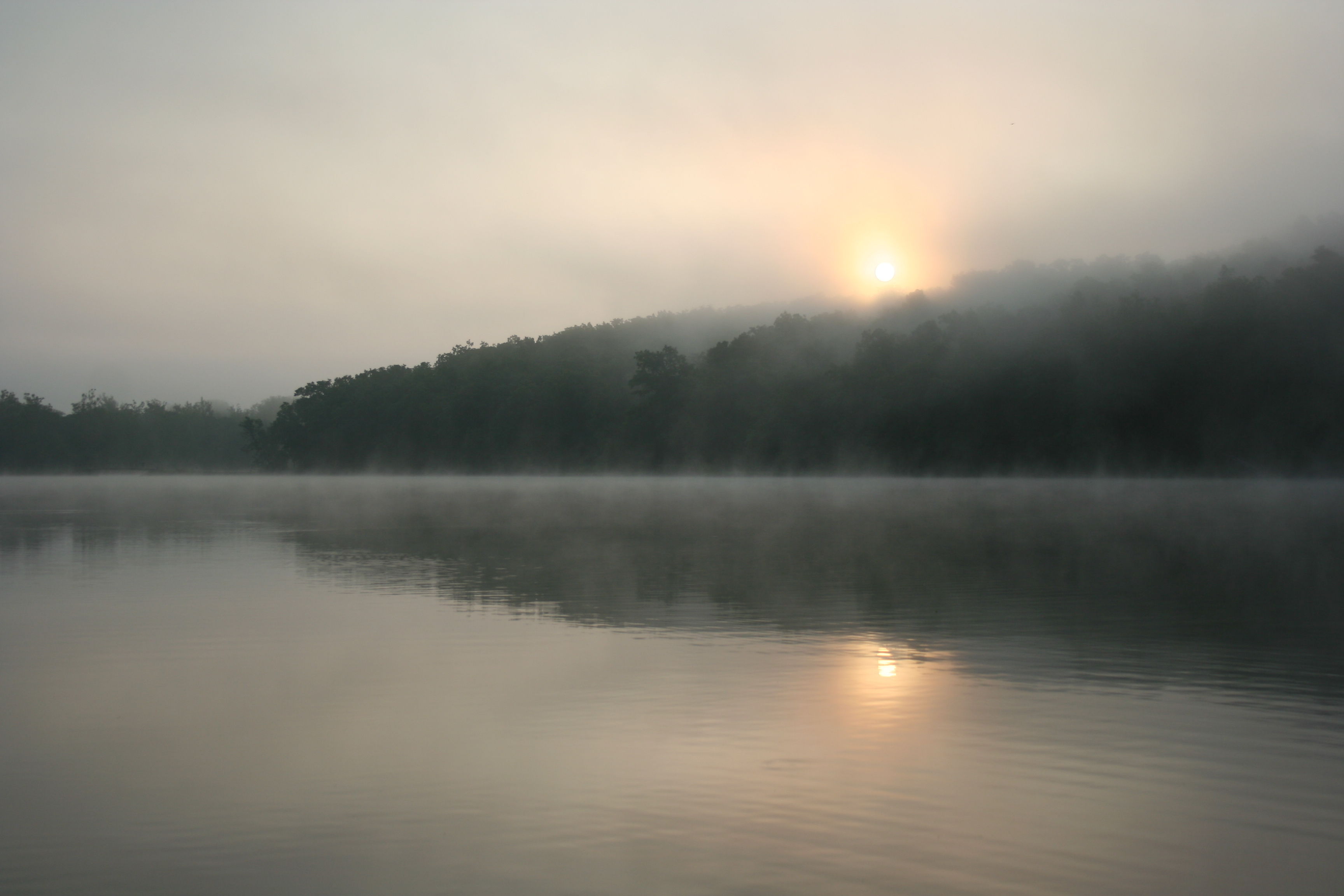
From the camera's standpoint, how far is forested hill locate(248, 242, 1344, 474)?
91.2 metres

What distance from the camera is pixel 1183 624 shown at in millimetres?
16047

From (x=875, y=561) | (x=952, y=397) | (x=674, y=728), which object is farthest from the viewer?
(x=952, y=397)

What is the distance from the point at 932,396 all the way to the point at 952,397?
2.03m

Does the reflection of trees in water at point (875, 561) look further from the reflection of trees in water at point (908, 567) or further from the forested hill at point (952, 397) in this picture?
the forested hill at point (952, 397)

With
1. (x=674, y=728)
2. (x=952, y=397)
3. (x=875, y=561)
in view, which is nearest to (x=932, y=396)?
(x=952, y=397)

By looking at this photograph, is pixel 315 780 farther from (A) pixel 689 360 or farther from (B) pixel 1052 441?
(A) pixel 689 360

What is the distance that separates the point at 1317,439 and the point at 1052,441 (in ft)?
71.0

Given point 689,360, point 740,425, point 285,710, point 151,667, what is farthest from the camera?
point 689,360

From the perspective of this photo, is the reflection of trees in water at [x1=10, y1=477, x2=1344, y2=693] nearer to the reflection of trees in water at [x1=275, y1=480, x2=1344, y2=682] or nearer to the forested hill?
the reflection of trees in water at [x1=275, y1=480, x2=1344, y2=682]

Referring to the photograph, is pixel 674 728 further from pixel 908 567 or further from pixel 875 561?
pixel 875 561

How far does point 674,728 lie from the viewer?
396 inches

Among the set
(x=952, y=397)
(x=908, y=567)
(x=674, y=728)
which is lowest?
(x=674, y=728)

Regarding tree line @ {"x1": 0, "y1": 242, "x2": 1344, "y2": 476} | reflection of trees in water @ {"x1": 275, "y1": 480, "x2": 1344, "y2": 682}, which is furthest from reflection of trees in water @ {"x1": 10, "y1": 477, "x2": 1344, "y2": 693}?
tree line @ {"x1": 0, "y1": 242, "x2": 1344, "y2": 476}

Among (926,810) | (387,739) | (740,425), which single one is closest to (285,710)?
(387,739)
